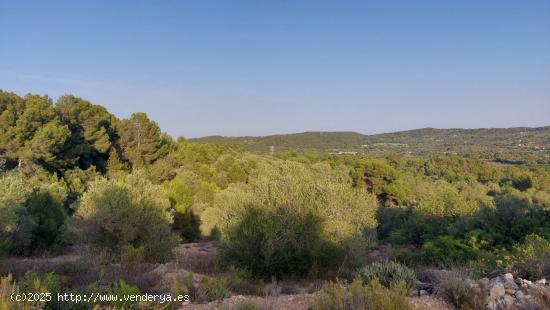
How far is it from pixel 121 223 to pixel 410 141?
110894mm

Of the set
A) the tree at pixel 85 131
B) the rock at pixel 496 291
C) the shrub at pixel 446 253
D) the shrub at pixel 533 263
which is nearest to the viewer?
the rock at pixel 496 291

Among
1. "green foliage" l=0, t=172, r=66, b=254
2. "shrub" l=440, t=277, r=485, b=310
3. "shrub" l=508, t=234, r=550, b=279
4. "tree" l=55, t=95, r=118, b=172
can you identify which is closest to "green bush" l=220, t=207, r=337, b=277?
"shrub" l=508, t=234, r=550, b=279

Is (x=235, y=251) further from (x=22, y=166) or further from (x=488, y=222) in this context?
(x=22, y=166)

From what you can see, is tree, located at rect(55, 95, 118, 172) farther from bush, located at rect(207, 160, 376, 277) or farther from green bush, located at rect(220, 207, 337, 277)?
green bush, located at rect(220, 207, 337, 277)

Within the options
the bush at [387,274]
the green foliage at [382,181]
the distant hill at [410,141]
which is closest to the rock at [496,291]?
the bush at [387,274]

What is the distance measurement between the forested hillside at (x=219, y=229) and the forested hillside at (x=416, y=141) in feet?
159

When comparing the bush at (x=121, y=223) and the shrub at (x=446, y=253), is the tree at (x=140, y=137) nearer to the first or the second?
the bush at (x=121, y=223)

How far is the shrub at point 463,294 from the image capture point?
4.68 metres

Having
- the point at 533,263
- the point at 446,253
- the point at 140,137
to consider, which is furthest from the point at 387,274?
the point at 140,137

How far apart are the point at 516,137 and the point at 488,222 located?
3324 inches

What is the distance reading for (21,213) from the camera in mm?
13742

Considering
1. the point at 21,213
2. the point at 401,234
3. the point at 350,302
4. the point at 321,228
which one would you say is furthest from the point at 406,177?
the point at 350,302

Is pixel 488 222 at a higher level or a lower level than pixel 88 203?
lower

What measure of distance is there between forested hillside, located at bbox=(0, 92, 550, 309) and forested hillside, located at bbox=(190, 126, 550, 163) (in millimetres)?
48337
